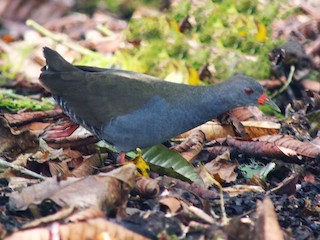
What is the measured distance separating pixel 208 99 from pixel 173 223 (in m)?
1.77

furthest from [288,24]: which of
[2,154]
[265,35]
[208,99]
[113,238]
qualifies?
[113,238]

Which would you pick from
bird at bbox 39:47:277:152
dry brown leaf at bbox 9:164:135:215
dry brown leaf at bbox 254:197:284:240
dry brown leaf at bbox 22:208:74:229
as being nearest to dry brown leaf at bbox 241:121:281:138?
bird at bbox 39:47:277:152

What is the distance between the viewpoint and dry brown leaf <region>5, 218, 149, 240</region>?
12.5 feet

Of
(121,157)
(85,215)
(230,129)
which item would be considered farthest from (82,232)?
(230,129)

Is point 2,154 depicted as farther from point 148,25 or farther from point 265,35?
point 265,35

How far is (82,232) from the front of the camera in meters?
3.88

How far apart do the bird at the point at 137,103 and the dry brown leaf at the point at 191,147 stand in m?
0.24

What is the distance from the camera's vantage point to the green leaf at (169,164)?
542cm

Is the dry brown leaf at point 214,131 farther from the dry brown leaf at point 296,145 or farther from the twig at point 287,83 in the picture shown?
the twig at point 287,83

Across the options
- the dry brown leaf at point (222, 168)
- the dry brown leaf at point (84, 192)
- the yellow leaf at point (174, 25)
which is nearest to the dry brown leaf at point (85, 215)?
the dry brown leaf at point (84, 192)

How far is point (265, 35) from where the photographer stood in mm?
9094

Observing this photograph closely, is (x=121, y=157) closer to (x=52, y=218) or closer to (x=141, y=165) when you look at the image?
(x=141, y=165)

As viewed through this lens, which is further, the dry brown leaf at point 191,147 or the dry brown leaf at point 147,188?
the dry brown leaf at point 191,147

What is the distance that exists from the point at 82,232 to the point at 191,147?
2.25 m
